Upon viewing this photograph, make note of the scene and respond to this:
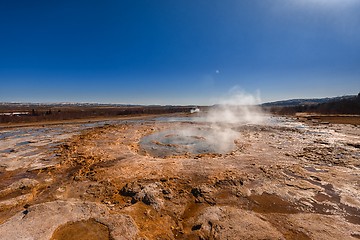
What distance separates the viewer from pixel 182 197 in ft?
22.7

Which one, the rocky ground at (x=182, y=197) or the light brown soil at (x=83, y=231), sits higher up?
the light brown soil at (x=83, y=231)

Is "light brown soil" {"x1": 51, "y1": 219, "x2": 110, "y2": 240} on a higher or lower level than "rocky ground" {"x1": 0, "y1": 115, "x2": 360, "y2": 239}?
higher

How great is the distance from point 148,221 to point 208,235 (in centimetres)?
171

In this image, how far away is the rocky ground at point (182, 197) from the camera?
5043 millimetres

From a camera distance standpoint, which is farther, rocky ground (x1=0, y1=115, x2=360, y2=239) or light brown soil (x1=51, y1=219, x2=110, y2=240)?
rocky ground (x1=0, y1=115, x2=360, y2=239)

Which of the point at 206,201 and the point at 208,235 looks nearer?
the point at 208,235

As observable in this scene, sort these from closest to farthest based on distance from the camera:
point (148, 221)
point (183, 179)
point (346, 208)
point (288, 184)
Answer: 1. point (148, 221)
2. point (346, 208)
3. point (288, 184)
4. point (183, 179)

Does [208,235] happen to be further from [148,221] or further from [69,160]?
[69,160]

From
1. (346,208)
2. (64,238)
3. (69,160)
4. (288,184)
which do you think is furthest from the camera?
(69,160)

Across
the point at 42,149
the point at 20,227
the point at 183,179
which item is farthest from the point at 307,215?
the point at 42,149

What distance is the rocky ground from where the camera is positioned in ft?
16.5

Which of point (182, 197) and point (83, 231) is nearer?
point (83, 231)

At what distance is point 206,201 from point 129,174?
4.04m

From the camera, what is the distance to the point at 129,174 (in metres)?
9.02
